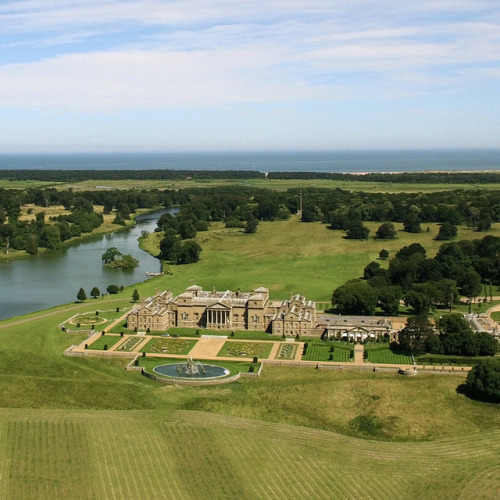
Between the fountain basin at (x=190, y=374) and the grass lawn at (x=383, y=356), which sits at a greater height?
the grass lawn at (x=383, y=356)

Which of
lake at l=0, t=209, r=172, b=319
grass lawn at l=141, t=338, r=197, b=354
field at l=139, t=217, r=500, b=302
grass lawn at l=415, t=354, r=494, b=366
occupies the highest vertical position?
field at l=139, t=217, r=500, b=302

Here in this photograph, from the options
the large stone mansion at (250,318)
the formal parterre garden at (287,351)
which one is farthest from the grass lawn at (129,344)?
the formal parterre garden at (287,351)

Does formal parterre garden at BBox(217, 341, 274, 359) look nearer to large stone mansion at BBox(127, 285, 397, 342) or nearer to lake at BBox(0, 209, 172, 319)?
large stone mansion at BBox(127, 285, 397, 342)

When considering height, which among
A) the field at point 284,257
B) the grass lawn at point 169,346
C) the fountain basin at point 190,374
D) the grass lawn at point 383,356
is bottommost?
the fountain basin at point 190,374

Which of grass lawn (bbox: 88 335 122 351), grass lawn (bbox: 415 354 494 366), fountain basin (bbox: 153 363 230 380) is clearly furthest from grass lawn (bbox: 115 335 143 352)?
grass lawn (bbox: 415 354 494 366)

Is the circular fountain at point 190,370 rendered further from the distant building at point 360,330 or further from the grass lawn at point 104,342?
the distant building at point 360,330

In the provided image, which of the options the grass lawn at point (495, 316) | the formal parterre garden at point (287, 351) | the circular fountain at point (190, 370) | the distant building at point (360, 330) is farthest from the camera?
the grass lawn at point (495, 316)

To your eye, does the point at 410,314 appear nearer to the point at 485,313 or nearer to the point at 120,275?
the point at 485,313
